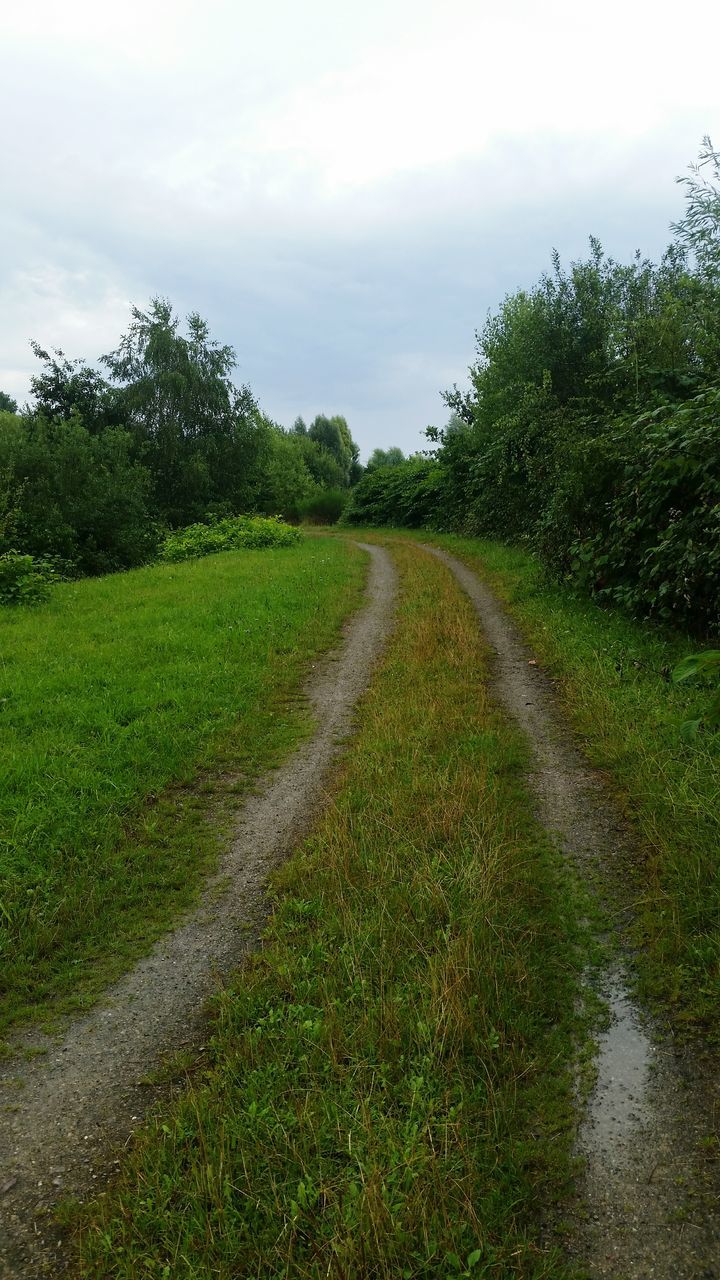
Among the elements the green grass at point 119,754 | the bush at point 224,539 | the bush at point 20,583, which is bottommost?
the green grass at point 119,754

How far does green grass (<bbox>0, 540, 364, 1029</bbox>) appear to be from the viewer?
15.6 feet

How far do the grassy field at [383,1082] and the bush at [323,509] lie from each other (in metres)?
46.3

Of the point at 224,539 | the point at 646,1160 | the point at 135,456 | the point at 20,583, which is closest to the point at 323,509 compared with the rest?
the point at 135,456

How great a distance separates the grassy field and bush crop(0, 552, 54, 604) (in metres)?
12.2

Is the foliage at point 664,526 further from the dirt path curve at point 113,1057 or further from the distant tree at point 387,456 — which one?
the distant tree at point 387,456

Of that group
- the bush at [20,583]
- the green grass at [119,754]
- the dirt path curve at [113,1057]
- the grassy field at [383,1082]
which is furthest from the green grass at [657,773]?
the bush at [20,583]

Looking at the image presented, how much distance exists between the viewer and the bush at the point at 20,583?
50.2 feet

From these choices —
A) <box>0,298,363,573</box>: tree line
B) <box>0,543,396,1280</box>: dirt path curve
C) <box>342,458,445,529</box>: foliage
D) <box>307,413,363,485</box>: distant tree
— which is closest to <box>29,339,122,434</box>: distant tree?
<box>0,298,363,573</box>: tree line

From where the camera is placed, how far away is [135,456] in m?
35.8

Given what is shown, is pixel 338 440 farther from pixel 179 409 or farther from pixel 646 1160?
pixel 646 1160

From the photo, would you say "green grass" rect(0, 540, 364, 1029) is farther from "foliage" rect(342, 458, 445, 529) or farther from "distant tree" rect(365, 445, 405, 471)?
"distant tree" rect(365, 445, 405, 471)

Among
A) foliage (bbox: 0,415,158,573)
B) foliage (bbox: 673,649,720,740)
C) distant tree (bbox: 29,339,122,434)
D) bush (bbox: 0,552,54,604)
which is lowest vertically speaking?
foliage (bbox: 673,649,720,740)

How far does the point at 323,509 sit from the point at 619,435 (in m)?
41.3

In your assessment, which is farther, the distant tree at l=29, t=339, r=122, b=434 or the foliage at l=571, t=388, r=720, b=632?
the distant tree at l=29, t=339, r=122, b=434
